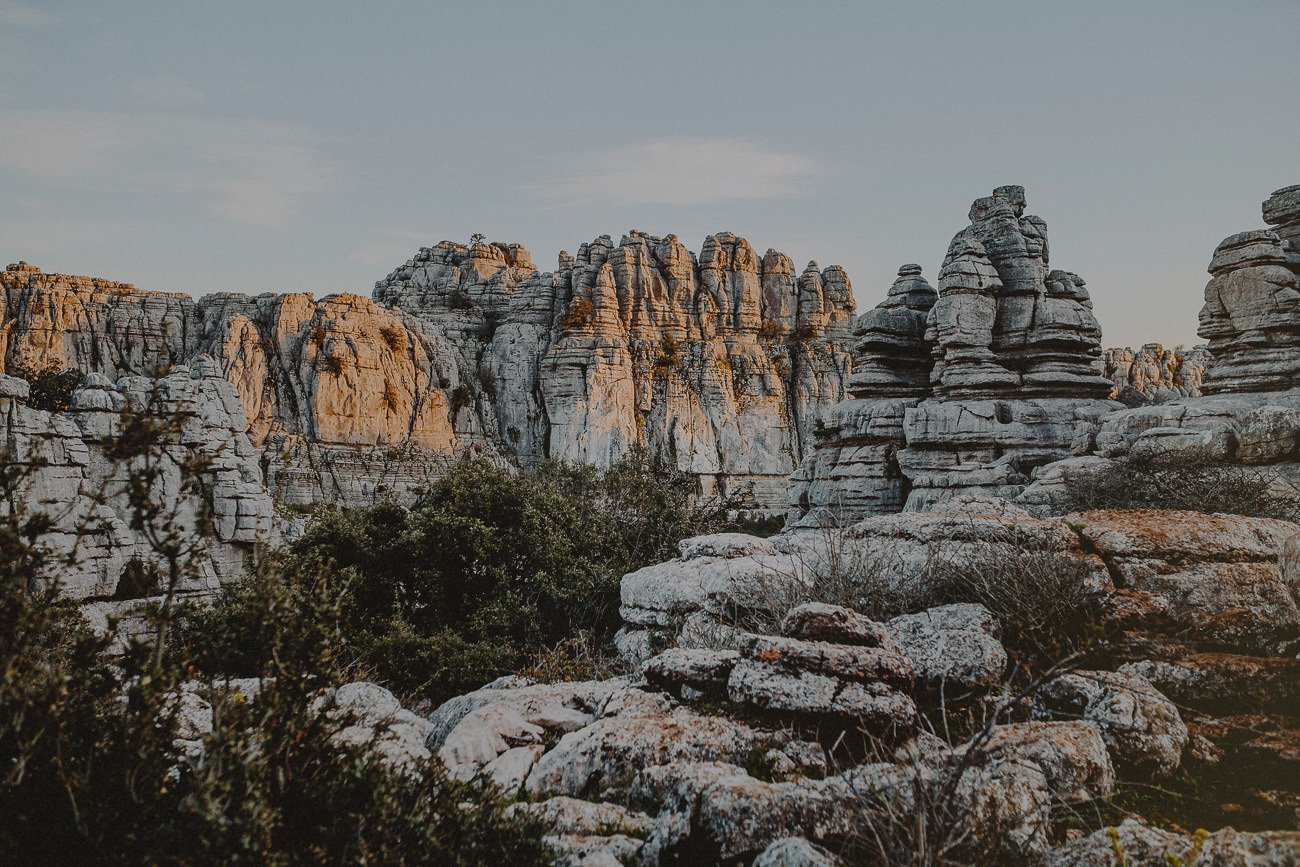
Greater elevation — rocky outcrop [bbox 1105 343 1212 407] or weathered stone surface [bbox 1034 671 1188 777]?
rocky outcrop [bbox 1105 343 1212 407]

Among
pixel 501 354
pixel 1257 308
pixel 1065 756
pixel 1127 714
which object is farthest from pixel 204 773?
pixel 501 354

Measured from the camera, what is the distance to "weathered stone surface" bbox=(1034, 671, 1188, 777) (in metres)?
4.79

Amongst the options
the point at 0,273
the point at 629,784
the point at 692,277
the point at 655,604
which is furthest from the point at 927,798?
the point at 0,273

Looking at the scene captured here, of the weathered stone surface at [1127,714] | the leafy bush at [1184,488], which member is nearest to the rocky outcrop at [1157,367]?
the leafy bush at [1184,488]

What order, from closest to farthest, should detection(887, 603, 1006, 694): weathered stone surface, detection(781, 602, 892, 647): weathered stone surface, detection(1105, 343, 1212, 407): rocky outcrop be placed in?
1. detection(887, 603, 1006, 694): weathered stone surface
2. detection(781, 602, 892, 647): weathered stone surface
3. detection(1105, 343, 1212, 407): rocky outcrop

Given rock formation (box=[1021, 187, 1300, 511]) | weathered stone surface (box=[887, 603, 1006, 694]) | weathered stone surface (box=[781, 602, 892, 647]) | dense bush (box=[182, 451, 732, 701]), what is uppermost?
rock formation (box=[1021, 187, 1300, 511])

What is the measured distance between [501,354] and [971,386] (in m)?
35.2

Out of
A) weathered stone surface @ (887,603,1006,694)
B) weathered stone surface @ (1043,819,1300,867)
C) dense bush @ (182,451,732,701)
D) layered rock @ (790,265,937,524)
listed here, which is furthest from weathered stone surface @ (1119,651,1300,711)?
layered rock @ (790,265,937,524)

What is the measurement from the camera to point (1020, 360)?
2436 centimetres

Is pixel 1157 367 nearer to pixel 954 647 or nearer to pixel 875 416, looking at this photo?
pixel 875 416

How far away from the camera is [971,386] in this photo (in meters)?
23.5

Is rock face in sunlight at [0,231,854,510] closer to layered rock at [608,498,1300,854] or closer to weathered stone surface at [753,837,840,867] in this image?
layered rock at [608,498,1300,854]

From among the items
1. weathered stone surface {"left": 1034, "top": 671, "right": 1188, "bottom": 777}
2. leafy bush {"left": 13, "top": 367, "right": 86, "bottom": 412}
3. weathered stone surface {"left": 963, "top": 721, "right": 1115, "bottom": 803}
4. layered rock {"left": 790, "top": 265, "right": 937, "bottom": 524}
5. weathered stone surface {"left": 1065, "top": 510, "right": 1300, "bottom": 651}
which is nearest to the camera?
weathered stone surface {"left": 963, "top": 721, "right": 1115, "bottom": 803}

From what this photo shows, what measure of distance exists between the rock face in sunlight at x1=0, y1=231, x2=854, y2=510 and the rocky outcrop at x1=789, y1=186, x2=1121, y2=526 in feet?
54.2
